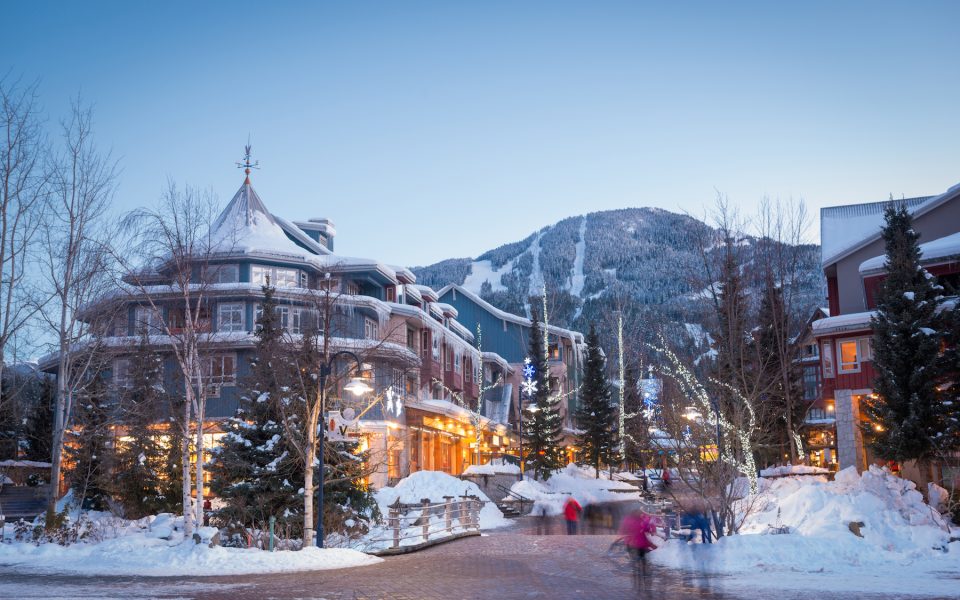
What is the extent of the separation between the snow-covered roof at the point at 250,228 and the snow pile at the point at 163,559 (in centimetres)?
2308

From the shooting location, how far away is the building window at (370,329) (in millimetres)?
47531

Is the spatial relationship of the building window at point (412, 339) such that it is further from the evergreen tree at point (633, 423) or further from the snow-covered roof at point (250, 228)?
the evergreen tree at point (633, 423)

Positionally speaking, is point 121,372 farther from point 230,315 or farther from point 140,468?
point 140,468

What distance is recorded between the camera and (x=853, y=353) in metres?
38.0

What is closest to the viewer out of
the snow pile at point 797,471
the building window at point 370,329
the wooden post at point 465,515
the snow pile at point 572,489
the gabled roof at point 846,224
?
the wooden post at point 465,515

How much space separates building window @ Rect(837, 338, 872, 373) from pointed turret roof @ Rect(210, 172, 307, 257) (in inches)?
1070

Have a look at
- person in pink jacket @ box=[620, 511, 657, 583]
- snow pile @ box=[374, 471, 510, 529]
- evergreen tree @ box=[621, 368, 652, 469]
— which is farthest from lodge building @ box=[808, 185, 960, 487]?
evergreen tree @ box=[621, 368, 652, 469]

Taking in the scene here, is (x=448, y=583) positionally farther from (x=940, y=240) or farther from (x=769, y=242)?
(x=769, y=242)

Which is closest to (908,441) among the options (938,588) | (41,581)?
(938,588)

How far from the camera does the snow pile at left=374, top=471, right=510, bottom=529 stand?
36.0 metres

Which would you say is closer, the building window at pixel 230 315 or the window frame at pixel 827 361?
the window frame at pixel 827 361

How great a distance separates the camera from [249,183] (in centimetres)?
4975

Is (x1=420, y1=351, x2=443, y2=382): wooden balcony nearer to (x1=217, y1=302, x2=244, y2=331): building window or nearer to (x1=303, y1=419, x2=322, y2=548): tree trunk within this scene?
(x1=217, y1=302, x2=244, y2=331): building window

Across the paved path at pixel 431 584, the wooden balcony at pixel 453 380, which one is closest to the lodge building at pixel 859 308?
the paved path at pixel 431 584
